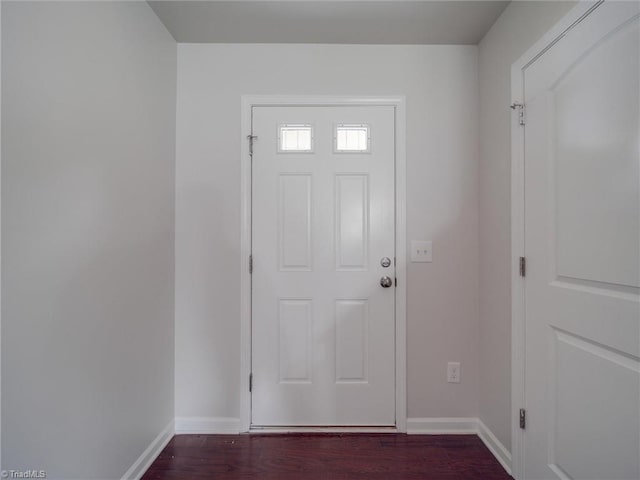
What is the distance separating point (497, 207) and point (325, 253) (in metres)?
1.01

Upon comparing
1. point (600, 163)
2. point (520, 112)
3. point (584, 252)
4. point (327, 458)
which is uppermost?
point (520, 112)

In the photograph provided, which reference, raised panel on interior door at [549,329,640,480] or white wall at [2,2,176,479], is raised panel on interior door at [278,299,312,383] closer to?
white wall at [2,2,176,479]

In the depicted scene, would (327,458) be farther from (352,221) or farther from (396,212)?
(396,212)

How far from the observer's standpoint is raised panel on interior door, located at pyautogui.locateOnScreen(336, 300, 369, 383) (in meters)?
1.83

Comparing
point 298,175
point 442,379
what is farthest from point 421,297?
point 298,175

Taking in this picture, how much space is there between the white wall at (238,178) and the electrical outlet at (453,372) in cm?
5

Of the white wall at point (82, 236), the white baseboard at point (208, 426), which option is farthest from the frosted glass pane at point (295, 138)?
the white baseboard at point (208, 426)

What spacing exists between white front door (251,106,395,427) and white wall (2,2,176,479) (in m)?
0.60

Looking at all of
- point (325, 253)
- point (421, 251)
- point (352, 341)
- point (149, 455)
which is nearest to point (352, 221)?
point (325, 253)

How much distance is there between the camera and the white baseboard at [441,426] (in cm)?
180

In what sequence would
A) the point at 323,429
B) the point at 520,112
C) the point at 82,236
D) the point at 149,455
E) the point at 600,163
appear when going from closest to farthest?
the point at 600,163 → the point at 82,236 → the point at 520,112 → the point at 149,455 → the point at 323,429

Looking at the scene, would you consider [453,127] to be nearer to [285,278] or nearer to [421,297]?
[421,297]

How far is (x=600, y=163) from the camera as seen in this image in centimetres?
103

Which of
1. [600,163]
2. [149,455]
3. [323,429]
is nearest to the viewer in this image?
[600,163]
